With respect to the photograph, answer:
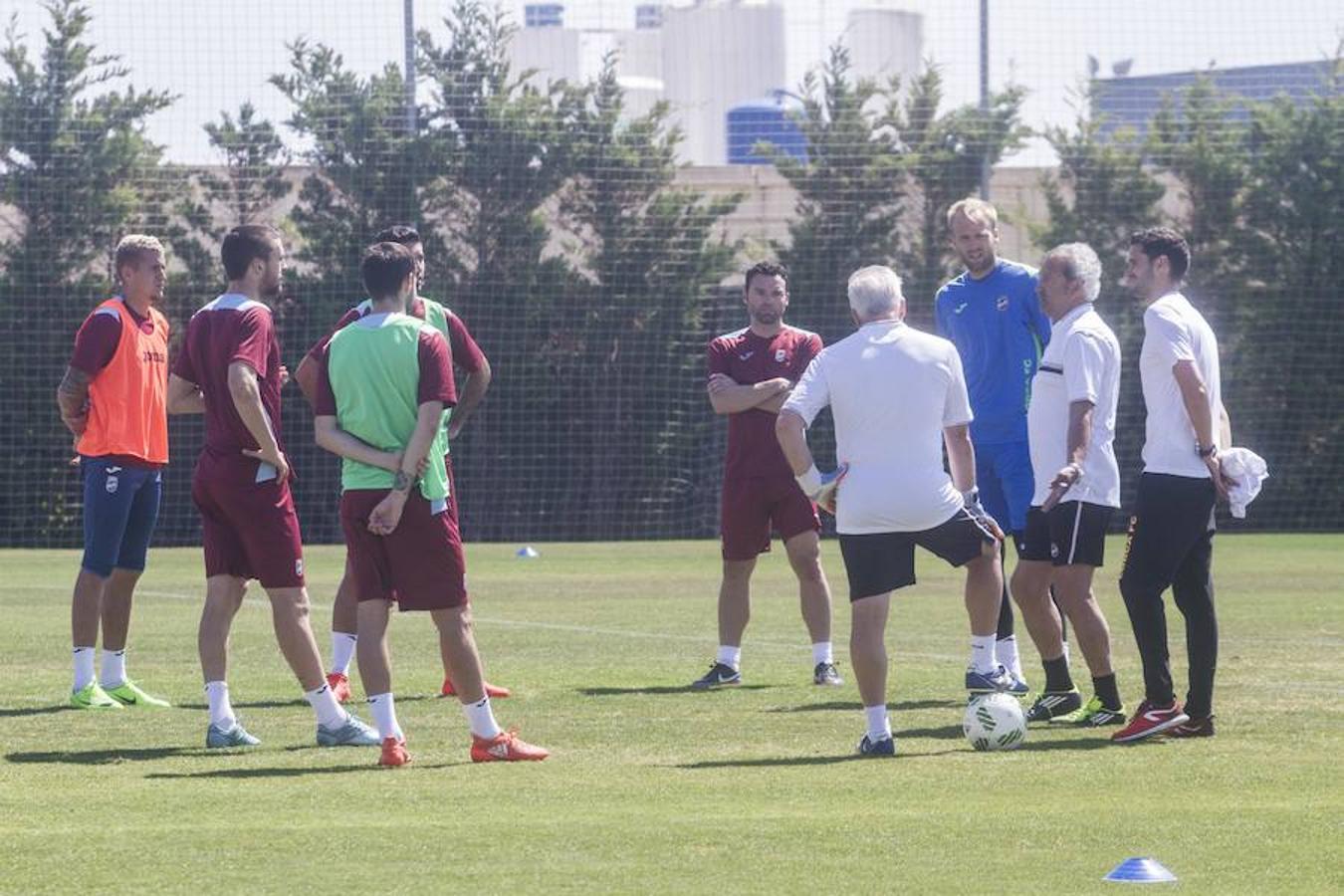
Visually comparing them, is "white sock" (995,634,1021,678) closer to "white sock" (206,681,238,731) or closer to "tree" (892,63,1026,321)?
"white sock" (206,681,238,731)

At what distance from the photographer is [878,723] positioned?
27.4 ft

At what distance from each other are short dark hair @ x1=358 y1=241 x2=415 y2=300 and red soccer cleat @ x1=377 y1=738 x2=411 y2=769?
67.4 inches

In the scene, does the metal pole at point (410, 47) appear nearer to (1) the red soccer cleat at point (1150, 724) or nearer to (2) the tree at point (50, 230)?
(2) the tree at point (50, 230)

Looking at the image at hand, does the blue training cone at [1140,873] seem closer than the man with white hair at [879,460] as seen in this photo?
Yes

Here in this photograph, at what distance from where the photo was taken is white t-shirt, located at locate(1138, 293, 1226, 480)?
347 inches

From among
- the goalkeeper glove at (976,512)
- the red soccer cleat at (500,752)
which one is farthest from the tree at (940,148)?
the red soccer cleat at (500,752)

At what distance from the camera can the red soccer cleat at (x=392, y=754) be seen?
8227 mm

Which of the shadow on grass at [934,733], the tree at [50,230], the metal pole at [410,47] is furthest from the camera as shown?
the metal pole at [410,47]

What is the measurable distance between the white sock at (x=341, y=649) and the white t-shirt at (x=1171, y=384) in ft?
13.0

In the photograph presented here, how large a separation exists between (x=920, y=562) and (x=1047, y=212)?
7.83 m

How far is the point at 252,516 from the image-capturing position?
8859 mm

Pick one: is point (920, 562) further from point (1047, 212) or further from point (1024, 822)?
point (1024, 822)

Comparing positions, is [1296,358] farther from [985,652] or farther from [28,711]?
[28,711]

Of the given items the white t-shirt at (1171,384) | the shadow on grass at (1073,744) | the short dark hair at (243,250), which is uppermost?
the short dark hair at (243,250)
